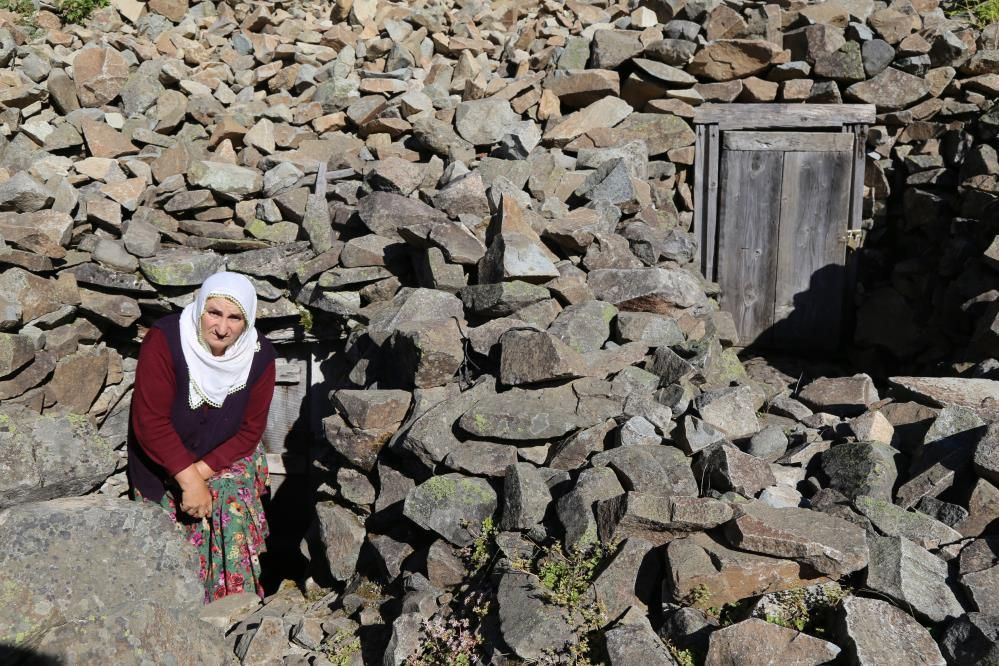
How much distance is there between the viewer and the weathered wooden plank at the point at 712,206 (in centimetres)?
774

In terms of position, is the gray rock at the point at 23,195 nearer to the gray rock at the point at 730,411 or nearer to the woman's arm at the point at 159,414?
the woman's arm at the point at 159,414

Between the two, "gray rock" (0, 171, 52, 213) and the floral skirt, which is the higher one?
"gray rock" (0, 171, 52, 213)

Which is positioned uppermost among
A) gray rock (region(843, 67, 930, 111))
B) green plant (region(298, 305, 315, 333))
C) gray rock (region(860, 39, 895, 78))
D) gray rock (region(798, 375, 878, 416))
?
gray rock (region(860, 39, 895, 78))

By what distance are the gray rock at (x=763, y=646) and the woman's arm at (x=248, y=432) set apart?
269cm

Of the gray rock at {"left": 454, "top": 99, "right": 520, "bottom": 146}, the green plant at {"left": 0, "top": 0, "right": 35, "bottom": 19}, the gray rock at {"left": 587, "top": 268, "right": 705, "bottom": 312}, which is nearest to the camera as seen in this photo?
the gray rock at {"left": 587, "top": 268, "right": 705, "bottom": 312}

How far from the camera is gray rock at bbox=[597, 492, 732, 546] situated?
11.4 feet

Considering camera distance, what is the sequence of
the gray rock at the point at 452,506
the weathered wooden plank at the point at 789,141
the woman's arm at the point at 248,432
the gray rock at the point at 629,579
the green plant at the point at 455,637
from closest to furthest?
1. the gray rock at the point at 629,579
2. the green plant at the point at 455,637
3. the gray rock at the point at 452,506
4. the woman's arm at the point at 248,432
5. the weathered wooden plank at the point at 789,141

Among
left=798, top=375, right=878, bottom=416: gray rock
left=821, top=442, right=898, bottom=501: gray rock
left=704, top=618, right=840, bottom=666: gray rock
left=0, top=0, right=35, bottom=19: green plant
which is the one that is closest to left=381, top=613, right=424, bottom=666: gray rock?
left=704, top=618, right=840, bottom=666: gray rock

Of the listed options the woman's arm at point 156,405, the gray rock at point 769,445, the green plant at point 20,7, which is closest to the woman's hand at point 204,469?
the woman's arm at point 156,405

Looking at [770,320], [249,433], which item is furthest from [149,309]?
[770,320]

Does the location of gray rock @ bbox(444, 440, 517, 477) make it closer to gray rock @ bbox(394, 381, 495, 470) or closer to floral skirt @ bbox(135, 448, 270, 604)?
gray rock @ bbox(394, 381, 495, 470)

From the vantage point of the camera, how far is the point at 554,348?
455 cm

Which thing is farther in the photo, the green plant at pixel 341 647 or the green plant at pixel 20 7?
the green plant at pixel 20 7

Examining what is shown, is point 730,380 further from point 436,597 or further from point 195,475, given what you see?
point 195,475
